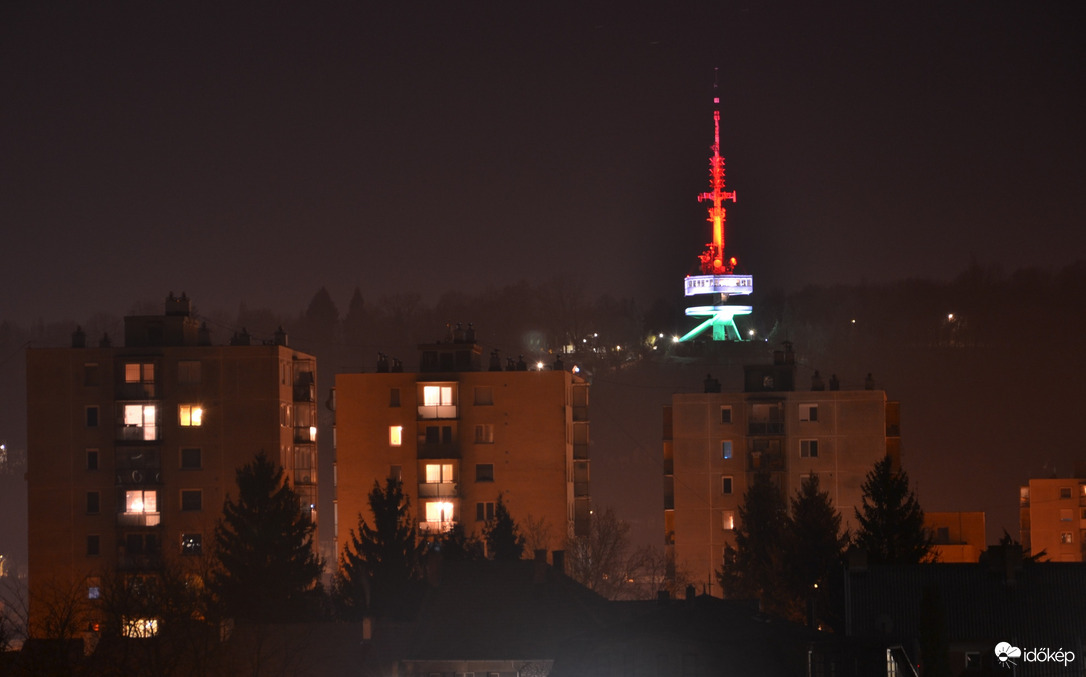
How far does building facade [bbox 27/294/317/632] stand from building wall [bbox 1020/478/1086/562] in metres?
62.4

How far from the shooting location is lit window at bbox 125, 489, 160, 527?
3127 inches

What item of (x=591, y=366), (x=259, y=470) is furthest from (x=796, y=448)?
(x=591, y=366)

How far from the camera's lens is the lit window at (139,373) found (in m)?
80.7

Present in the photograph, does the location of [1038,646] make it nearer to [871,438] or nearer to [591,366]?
[871,438]

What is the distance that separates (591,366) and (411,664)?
457ft

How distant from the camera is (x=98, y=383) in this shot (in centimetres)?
8106

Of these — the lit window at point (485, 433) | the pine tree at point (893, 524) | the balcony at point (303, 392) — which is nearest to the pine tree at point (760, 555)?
the pine tree at point (893, 524)

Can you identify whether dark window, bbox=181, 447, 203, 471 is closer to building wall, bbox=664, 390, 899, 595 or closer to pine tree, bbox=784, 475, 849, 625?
building wall, bbox=664, 390, 899, 595

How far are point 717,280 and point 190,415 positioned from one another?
109004 millimetres

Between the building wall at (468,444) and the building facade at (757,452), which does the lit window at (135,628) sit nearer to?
the building wall at (468,444)

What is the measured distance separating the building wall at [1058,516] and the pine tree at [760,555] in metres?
46.4

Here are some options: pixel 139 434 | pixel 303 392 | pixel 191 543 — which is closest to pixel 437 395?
pixel 303 392

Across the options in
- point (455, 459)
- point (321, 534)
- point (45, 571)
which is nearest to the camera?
point (45, 571)

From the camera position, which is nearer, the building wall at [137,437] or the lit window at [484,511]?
the building wall at [137,437]
